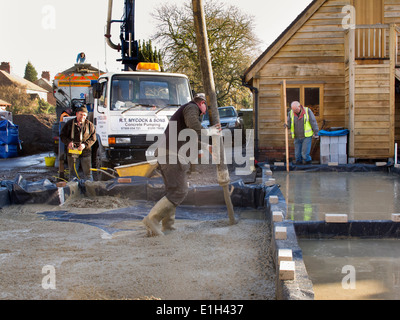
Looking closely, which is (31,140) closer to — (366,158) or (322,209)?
(366,158)

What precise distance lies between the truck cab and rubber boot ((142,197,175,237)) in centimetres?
415

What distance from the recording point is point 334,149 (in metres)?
13.0

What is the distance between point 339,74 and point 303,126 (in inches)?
108

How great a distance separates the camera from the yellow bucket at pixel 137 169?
28.3 ft

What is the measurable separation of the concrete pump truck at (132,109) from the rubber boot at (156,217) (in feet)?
13.5

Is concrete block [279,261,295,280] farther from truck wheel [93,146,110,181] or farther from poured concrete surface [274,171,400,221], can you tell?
truck wheel [93,146,110,181]

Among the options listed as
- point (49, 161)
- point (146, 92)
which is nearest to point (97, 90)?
point (146, 92)

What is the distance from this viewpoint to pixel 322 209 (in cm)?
714

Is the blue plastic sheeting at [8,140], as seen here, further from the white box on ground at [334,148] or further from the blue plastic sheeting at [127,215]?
the blue plastic sheeting at [127,215]

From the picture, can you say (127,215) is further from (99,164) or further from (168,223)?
(99,164)

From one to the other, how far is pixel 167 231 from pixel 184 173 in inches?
31.4

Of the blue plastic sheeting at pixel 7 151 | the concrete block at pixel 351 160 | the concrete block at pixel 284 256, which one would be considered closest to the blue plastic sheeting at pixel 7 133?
the blue plastic sheeting at pixel 7 151

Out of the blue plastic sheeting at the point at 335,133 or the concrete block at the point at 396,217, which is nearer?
the concrete block at the point at 396,217

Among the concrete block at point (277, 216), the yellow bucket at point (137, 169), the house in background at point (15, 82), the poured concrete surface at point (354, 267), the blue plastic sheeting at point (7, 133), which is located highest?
the house in background at point (15, 82)
